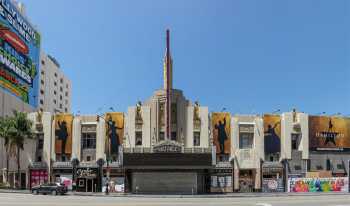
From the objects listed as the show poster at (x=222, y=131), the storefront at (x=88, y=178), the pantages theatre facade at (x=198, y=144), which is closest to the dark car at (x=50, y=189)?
the pantages theatre facade at (x=198, y=144)

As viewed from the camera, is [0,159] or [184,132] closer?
[184,132]

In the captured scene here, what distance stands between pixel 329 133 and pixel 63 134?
146ft

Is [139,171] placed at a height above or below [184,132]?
below

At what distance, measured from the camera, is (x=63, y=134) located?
78.8m

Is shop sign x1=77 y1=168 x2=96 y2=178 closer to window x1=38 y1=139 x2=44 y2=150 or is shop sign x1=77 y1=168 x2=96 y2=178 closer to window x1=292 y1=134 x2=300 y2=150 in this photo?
window x1=38 y1=139 x2=44 y2=150

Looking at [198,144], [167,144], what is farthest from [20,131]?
[198,144]

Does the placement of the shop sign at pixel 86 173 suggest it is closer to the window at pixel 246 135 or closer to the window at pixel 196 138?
the window at pixel 196 138

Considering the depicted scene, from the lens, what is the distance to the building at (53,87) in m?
136

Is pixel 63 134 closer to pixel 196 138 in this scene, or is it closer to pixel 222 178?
pixel 196 138

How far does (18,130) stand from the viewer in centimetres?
7200

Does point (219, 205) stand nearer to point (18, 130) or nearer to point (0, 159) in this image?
point (18, 130)

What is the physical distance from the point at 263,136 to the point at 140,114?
67.1 feet

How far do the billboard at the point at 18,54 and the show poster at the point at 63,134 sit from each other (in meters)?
18.5

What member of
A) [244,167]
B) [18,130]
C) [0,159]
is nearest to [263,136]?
[244,167]
